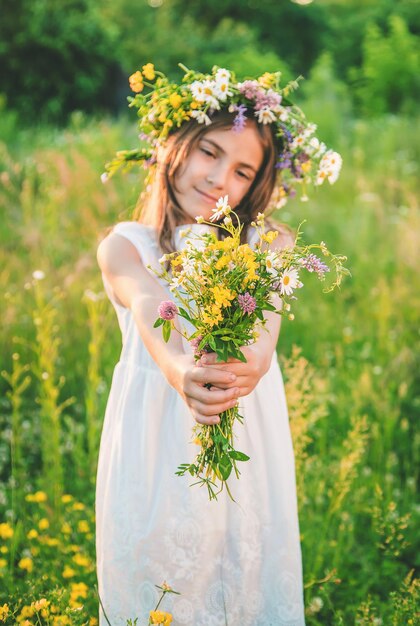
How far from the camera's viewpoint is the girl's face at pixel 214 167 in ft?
6.86

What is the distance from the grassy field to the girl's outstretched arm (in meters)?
0.44

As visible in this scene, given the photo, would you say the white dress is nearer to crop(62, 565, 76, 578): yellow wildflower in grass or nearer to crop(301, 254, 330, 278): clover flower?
crop(62, 565, 76, 578): yellow wildflower in grass

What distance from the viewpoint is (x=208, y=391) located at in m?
1.60

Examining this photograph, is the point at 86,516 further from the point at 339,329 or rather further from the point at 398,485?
the point at 339,329

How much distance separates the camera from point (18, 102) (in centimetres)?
1362

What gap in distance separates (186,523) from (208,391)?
0.48m

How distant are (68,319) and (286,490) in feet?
7.23

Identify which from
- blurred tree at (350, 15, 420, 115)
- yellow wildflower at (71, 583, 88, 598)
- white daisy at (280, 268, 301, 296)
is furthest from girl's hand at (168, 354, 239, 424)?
blurred tree at (350, 15, 420, 115)

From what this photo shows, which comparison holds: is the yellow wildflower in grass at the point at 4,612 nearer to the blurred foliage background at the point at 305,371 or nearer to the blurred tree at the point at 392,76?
the blurred foliage background at the point at 305,371

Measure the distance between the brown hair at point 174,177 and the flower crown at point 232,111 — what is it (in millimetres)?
27

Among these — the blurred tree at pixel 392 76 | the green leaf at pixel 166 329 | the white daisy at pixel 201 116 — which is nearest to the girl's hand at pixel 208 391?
the green leaf at pixel 166 329

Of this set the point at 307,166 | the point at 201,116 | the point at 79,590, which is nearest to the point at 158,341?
the point at 201,116

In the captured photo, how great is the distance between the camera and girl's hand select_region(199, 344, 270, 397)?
1.60 m

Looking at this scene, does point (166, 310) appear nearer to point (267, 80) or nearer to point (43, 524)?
point (267, 80)
